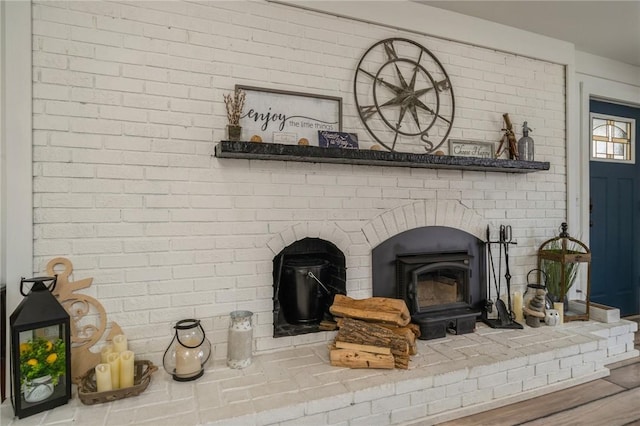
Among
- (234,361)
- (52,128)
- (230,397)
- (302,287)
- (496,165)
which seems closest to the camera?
(230,397)

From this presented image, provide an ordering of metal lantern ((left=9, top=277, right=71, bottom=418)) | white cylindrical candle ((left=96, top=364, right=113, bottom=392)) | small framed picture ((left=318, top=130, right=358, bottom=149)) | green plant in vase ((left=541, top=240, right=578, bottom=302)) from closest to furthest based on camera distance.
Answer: metal lantern ((left=9, top=277, right=71, bottom=418)) < white cylindrical candle ((left=96, top=364, right=113, bottom=392)) < small framed picture ((left=318, top=130, right=358, bottom=149)) < green plant in vase ((left=541, top=240, right=578, bottom=302))

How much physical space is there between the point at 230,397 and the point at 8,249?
4.11ft

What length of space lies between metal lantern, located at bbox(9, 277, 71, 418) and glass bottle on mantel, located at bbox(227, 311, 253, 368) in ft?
2.39

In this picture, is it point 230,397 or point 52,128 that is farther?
point 52,128

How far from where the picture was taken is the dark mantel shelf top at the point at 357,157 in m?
1.88

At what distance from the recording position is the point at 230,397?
5.32 ft

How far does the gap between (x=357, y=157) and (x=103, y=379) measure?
66.9 inches

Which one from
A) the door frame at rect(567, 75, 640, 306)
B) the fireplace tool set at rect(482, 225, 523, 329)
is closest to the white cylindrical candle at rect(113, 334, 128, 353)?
the fireplace tool set at rect(482, 225, 523, 329)

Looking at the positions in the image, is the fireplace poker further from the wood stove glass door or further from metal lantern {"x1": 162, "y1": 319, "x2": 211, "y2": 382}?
metal lantern {"x1": 162, "y1": 319, "x2": 211, "y2": 382}

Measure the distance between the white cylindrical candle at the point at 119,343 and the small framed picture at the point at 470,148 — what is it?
93.5 inches

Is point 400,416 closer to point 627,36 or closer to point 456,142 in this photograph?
point 456,142

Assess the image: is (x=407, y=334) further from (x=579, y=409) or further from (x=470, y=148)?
(x=470, y=148)

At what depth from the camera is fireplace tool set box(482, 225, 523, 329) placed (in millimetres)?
2543

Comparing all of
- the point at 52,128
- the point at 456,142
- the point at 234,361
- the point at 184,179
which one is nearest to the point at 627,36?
the point at 456,142
